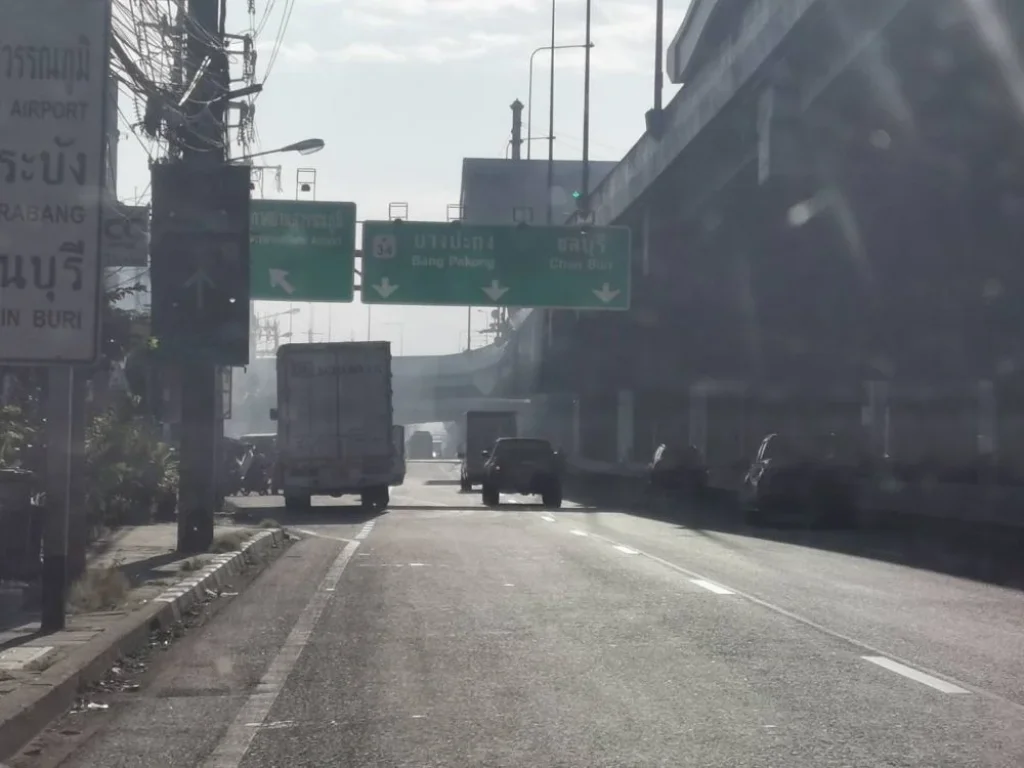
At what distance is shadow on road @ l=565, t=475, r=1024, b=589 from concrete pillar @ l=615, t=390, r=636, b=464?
101 ft

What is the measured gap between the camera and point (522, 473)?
40812 mm

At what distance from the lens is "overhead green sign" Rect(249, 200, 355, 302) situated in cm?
3881

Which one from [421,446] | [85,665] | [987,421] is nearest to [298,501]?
[987,421]

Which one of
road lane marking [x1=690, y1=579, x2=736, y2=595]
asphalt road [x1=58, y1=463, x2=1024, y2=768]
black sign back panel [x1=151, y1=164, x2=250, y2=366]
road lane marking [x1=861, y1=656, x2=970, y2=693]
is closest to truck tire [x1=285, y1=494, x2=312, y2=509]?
asphalt road [x1=58, y1=463, x2=1024, y2=768]

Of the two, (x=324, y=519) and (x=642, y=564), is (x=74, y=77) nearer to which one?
(x=642, y=564)

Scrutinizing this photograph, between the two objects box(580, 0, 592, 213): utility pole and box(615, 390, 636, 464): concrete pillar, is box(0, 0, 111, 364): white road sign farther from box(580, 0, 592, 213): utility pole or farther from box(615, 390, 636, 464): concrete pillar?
box(615, 390, 636, 464): concrete pillar

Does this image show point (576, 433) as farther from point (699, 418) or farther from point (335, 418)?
point (335, 418)

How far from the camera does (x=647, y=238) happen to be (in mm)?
41469

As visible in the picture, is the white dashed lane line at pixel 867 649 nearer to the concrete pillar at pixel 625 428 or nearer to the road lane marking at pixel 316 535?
the road lane marking at pixel 316 535

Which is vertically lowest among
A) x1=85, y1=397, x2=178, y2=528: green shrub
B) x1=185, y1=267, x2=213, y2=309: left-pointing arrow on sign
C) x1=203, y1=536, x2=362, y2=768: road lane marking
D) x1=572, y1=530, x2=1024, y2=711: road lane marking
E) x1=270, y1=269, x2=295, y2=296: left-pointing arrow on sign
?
x1=203, y1=536, x2=362, y2=768: road lane marking

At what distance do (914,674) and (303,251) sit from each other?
99.1ft

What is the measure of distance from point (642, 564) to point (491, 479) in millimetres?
21416

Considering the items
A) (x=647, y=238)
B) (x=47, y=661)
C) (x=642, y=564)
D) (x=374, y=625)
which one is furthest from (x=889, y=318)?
(x=47, y=661)

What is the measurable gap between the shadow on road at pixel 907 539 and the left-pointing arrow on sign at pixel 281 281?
8948 mm
